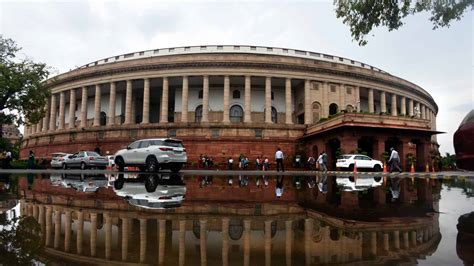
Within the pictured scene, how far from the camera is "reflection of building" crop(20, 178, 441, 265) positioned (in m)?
2.86

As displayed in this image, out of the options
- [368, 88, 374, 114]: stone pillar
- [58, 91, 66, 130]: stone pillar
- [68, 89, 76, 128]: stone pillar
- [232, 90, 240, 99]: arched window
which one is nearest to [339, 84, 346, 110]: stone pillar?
[368, 88, 374, 114]: stone pillar

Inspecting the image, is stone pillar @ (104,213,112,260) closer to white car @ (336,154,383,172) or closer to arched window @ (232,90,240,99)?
white car @ (336,154,383,172)

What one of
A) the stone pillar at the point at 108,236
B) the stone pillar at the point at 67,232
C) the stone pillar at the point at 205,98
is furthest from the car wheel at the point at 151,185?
the stone pillar at the point at 205,98

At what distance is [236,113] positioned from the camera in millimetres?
42281

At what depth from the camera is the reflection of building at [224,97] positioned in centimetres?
3741

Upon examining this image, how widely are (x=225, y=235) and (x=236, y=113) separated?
38793 mm

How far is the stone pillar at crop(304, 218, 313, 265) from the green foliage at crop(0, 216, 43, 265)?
2234 mm

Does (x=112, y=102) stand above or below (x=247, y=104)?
above

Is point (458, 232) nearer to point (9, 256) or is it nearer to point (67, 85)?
point (9, 256)

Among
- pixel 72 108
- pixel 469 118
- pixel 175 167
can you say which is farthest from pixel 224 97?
pixel 469 118

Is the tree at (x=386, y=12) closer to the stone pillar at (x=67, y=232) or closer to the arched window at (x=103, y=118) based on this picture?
the stone pillar at (x=67, y=232)

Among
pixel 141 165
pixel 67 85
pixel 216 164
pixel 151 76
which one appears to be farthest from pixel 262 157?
pixel 67 85

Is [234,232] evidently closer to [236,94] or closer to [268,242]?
[268,242]

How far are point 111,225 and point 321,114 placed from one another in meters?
38.8
